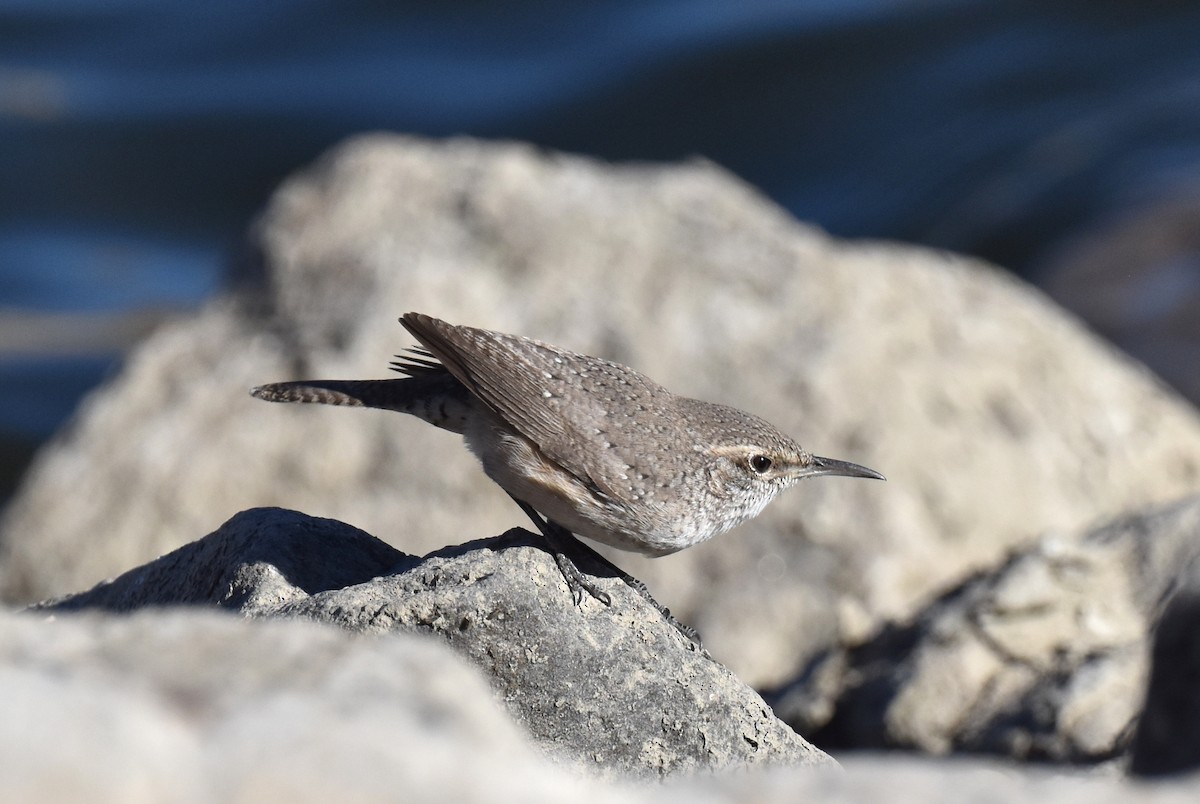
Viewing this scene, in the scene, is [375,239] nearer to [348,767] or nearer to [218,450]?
[218,450]

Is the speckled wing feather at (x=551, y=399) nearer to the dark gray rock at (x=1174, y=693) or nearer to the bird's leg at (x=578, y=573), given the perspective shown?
the bird's leg at (x=578, y=573)

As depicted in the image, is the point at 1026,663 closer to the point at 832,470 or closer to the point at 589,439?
the point at 832,470

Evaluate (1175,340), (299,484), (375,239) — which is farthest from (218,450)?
(1175,340)

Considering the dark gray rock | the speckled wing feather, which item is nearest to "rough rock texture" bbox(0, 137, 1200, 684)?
the speckled wing feather

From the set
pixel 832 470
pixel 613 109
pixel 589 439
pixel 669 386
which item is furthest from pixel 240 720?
pixel 613 109

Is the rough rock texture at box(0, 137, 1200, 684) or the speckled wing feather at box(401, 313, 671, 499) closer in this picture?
the speckled wing feather at box(401, 313, 671, 499)

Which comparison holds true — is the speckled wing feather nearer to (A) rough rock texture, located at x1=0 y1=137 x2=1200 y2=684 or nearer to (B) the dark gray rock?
(B) the dark gray rock

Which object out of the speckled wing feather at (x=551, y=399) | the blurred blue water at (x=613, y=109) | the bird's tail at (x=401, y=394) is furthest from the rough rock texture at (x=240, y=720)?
the blurred blue water at (x=613, y=109)
